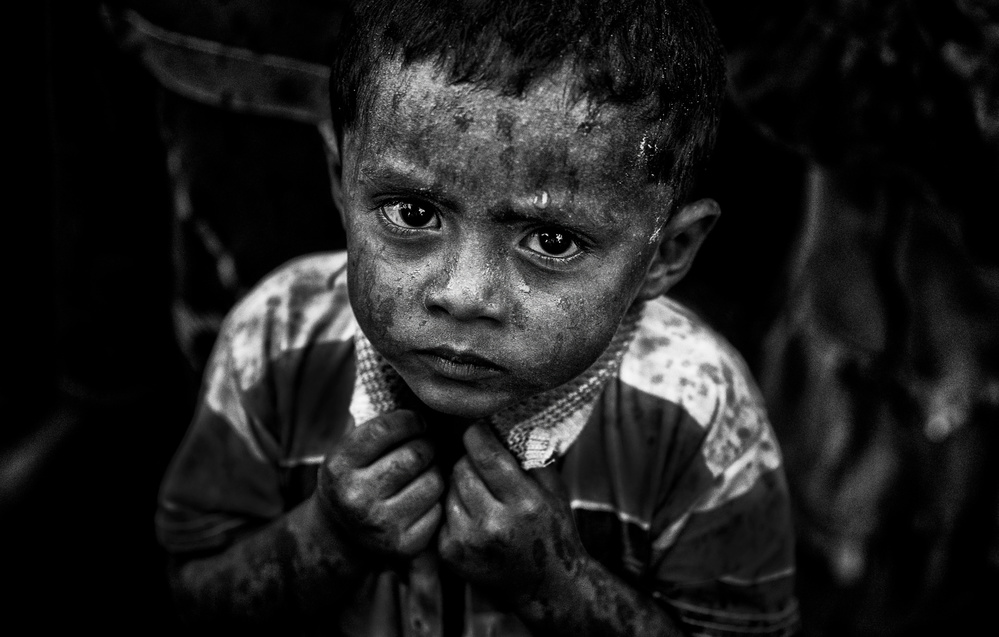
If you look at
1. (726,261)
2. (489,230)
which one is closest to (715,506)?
(489,230)

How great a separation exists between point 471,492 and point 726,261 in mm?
1609

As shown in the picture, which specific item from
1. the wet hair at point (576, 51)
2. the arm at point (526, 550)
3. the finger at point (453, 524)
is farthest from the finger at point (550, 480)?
the wet hair at point (576, 51)

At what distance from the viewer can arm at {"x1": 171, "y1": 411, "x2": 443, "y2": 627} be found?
1313 millimetres

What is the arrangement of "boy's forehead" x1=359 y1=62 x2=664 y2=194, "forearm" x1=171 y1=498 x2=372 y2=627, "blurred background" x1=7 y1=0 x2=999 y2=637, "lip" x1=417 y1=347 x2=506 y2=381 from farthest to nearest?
"blurred background" x1=7 y1=0 x2=999 y2=637 < "forearm" x1=171 y1=498 x2=372 y2=627 < "lip" x1=417 y1=347 x2=506 y2=381 < "boy's forehead" x1=359 y1=62 x2=664 y2=194

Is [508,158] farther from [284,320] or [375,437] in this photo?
[284,320]

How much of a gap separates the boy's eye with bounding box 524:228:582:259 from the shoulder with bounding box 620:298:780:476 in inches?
14.2

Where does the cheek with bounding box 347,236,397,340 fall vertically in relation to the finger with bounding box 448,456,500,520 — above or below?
above

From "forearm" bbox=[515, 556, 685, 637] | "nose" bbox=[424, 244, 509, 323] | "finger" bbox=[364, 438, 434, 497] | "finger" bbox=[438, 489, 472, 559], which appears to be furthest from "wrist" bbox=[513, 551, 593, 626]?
"nose" bbox=[424, 244, 509, 323]

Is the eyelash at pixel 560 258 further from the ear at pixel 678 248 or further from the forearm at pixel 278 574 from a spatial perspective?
the forearm at pixel 278 574

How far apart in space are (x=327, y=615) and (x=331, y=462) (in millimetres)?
357

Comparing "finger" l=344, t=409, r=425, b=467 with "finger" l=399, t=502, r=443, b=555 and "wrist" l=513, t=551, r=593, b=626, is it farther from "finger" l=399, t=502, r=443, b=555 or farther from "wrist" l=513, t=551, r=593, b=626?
"wrist" l=513, t=551, r=593, b=626

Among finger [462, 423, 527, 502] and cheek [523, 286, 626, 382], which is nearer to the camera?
cheek [523, 286, 626, 382]

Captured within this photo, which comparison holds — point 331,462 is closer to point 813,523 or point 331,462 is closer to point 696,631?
point 696,631

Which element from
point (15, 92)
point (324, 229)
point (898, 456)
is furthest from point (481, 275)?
point (15, 92)
